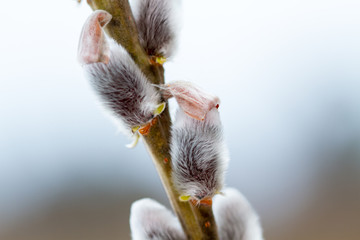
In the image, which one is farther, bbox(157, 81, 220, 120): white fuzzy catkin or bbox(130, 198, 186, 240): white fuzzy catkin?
bbox(130, 198, 186, 240): white fuzzy catkin

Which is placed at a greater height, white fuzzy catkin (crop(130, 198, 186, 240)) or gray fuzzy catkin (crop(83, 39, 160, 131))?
gray fuzzy catkin (crop(83, 39, 160, 131))

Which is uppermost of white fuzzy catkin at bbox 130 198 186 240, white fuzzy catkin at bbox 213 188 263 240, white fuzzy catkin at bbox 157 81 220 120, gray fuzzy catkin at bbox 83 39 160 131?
gray fuzzy catkin at bbox 83 39 160 131

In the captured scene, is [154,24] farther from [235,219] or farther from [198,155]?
[235,219]

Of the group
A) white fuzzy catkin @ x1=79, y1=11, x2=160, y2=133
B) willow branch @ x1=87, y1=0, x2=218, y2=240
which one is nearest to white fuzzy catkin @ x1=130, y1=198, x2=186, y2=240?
willow branch @ x1=87, y1=0, x2=218, y2=240

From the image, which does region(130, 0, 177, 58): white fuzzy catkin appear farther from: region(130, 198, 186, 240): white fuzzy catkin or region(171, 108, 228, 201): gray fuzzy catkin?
region(130, 198, 186, 240): white fuzzy catkin

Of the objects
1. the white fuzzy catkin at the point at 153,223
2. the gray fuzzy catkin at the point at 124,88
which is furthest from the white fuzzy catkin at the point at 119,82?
the white fuzzy catkin at the point at 153,223

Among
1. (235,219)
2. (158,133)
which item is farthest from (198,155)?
(235,219)
